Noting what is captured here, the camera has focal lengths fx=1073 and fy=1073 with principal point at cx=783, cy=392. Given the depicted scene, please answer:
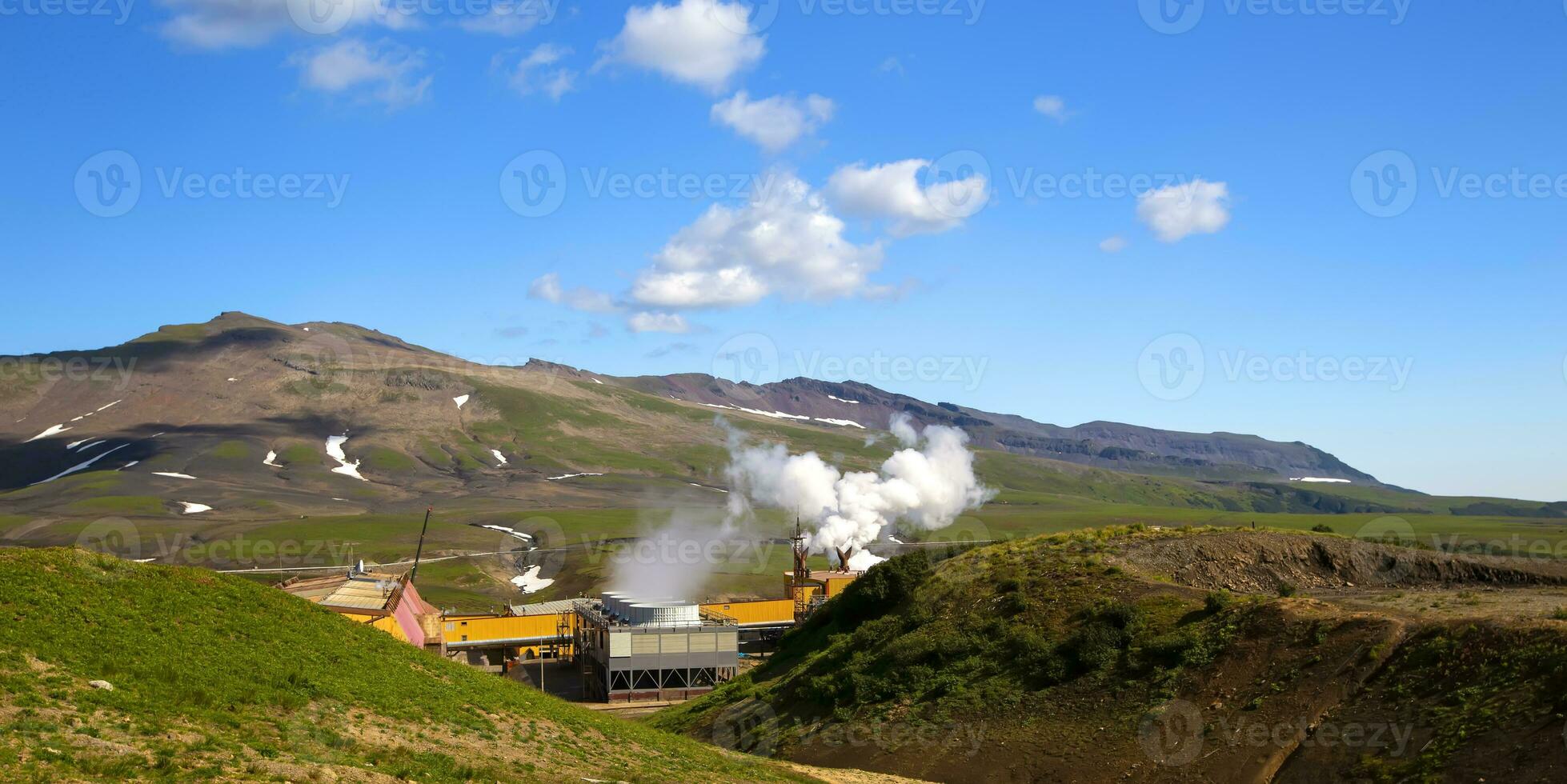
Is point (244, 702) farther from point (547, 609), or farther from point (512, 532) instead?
point (512, 532)

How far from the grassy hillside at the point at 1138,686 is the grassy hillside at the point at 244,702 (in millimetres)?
9200

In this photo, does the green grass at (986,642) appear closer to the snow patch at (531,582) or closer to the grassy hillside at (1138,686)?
the grassy hillside at (1138,686)

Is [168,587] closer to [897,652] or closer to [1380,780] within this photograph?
[897,652]

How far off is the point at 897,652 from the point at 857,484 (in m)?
48.1

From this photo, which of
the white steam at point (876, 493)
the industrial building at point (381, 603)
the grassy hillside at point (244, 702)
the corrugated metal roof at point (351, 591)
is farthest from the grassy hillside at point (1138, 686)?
the white steam at point (876, 493)

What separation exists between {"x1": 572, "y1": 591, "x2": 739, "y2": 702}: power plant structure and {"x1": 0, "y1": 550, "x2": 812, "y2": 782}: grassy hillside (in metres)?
29.3

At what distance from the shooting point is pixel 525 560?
151 meters

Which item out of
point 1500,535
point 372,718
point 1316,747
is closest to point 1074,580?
point 1316,747

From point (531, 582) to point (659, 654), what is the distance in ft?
245

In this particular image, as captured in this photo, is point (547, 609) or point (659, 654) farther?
point (547, 609)

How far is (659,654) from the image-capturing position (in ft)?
215

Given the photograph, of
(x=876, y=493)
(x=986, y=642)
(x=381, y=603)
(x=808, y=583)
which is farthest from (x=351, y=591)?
(x=876, y=493)

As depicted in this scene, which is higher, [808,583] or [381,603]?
[381,603]

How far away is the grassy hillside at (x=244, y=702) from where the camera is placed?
66.0ft
